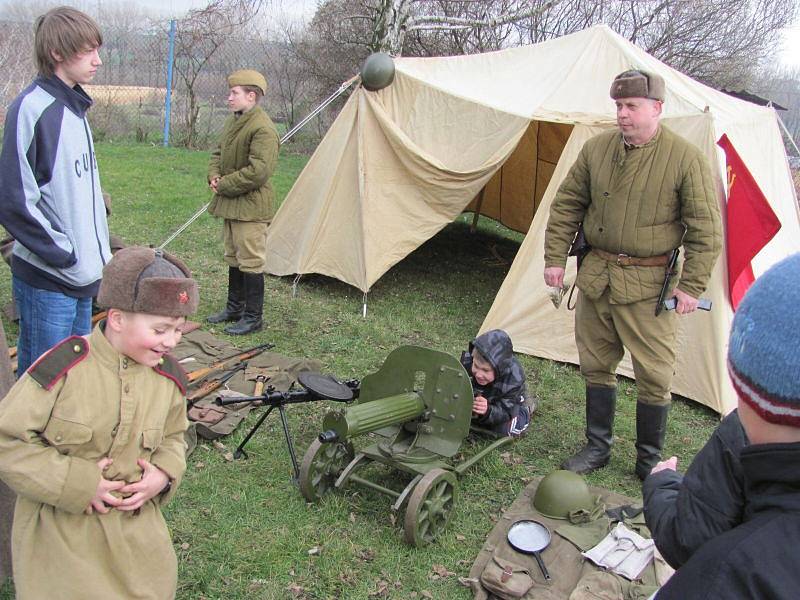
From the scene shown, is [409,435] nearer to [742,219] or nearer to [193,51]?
[742,219]

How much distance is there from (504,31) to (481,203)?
19.4 feet

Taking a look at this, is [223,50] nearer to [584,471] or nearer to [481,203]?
[481,203]

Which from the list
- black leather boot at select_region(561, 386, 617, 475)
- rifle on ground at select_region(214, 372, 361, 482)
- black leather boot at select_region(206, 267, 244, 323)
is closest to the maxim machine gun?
rifle on ground at select_region(214, 372, 361, 482)

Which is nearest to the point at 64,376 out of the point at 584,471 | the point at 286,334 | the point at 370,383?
the point at 370,383

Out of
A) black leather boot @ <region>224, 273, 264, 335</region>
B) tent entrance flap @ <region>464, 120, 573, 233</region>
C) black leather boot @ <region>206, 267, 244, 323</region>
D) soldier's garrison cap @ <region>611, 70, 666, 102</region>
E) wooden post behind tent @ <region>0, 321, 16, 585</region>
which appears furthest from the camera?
tent entrance flap @ <region>464, 120, 573, 233</region>

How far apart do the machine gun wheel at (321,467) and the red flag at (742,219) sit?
2.81 m

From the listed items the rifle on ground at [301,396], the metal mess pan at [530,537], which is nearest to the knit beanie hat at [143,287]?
the rifle on ground at [301,396]

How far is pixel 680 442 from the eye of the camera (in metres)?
4.36

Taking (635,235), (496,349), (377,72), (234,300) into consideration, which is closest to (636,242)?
(635,235)

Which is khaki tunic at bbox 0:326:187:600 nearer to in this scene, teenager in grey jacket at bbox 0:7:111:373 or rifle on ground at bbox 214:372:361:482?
teenager in grey jacket at bbox 0:7:111:373

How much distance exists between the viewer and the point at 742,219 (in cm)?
457

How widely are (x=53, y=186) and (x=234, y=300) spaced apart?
2.88m

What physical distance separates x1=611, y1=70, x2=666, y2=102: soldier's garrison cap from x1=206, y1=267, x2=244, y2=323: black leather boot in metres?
3.20

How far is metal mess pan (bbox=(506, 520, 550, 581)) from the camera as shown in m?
3.09
